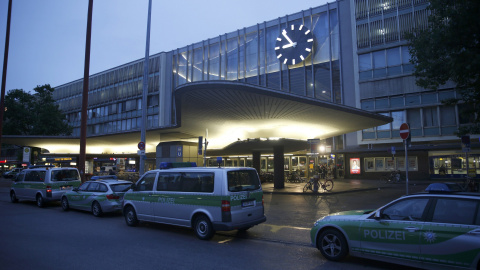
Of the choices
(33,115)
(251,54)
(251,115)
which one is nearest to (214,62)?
(251,54)

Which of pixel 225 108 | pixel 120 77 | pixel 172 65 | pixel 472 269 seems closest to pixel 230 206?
pixel 472 269

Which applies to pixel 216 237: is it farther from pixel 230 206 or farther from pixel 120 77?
pixel 120 77

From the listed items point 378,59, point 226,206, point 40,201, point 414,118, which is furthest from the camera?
point 378,59

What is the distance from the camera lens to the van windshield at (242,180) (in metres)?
7.98

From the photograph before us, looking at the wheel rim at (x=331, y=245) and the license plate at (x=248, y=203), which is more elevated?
the license plate at (x=248, y=203)

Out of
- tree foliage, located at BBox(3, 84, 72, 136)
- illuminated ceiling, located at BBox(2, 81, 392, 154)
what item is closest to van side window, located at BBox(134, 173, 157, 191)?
illuminated ceiling, located at BBox(2, 81, 392, 154)

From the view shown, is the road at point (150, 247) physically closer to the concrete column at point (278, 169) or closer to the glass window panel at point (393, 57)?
the concrete column at point (278, 169)

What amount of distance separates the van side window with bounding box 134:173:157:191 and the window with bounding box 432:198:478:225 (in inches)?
287

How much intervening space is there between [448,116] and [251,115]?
2291 centimetres

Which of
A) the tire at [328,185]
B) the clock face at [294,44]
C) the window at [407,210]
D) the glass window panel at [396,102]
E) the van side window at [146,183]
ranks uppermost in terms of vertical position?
the clock face at [294,44]

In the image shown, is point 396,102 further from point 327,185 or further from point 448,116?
point 327,185

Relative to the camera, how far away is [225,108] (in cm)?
1602

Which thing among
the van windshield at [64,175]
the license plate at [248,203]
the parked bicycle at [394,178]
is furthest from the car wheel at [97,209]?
the parked bicycle at [394,178]

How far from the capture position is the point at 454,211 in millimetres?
4980
